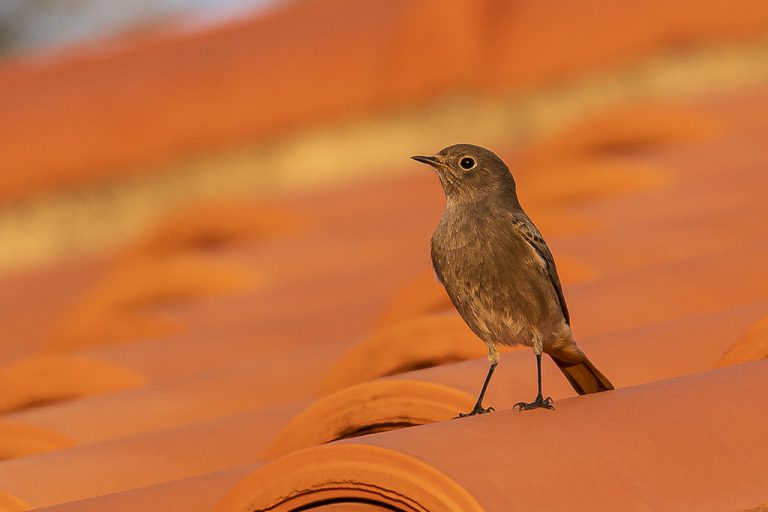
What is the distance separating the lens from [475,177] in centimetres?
290

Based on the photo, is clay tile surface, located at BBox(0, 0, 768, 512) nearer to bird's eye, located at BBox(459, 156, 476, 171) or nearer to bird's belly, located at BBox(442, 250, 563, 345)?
bird's belly, located at BBox(442, 250, 563, 345)

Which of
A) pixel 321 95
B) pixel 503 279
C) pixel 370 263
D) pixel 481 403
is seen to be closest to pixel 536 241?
pixel 503 279

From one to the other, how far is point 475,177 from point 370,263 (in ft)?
9.35

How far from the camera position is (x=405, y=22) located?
8188 mm

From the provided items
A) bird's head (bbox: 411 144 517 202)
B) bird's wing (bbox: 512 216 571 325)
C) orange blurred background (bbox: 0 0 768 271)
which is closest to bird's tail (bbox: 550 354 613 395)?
bird's wing (bbox: 512 216 571 325)

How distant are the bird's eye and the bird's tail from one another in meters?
0.45

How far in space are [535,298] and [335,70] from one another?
5.58 meters

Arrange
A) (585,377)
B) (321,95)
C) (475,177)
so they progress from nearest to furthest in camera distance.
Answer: (585,377)
(475,177)
(321,95)

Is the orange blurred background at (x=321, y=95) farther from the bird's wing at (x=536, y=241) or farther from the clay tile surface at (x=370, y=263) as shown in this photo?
the bird's wing at (x=536, y=241)

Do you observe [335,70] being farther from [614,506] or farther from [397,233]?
[614,506]

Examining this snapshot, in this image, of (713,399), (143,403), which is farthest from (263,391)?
(713,399)

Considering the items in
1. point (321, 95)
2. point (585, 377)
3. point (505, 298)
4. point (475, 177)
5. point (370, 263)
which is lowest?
point (585, 377)

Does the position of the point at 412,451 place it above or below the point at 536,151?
below

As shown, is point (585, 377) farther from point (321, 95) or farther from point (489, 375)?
point (321, 95)
